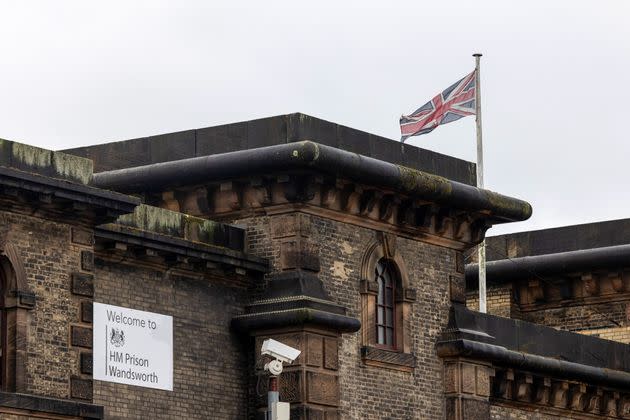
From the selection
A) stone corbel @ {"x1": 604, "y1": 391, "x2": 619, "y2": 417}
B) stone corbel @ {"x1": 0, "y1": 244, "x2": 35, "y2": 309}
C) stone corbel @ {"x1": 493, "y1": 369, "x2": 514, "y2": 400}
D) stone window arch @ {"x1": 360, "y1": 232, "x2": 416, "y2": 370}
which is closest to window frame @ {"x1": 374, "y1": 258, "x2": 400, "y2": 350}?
stone window arch @ {"x1": 360, "y1": 232, "x2": 416, "y2": 370}

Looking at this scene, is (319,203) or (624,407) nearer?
(319,203)

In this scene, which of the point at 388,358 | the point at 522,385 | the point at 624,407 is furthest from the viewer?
the point at 624,407

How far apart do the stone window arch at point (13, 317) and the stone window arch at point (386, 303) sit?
801cm

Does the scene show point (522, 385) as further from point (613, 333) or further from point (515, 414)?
point (613, 333)

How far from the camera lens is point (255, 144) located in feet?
118

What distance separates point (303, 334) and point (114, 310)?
3.57 metres

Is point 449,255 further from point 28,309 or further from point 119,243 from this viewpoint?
point 28,309

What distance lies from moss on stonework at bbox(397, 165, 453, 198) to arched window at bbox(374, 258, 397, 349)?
4.74ft

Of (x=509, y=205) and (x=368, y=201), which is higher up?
(x=509, y=205)

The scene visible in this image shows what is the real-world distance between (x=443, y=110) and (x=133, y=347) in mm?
11697

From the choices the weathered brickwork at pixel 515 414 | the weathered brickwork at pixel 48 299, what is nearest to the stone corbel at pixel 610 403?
the weathered brickwork at pixel 515 414

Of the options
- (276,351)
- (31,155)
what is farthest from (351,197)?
(31,155)

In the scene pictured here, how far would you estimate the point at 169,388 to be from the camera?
33469 mm

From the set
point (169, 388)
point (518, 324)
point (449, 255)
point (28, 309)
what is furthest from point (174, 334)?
point (518, 324)
